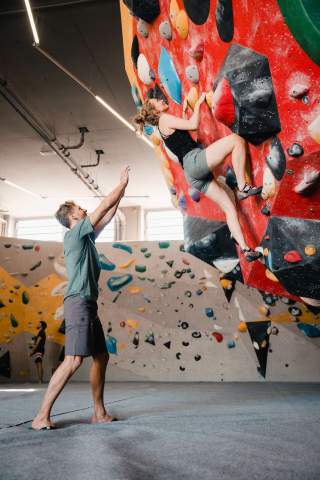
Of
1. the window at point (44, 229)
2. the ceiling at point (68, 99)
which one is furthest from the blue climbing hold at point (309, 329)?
the window at point (44, 229)

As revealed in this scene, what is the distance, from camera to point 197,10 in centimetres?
207

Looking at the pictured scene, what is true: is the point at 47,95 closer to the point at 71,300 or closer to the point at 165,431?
the point at 71,300

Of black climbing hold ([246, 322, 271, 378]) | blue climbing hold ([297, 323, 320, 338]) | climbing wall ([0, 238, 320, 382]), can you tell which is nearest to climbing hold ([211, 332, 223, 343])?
climbing wall ([0, 238, 320, 382])

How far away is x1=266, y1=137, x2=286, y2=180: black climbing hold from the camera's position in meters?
2.12

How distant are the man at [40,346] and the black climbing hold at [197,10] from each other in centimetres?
510

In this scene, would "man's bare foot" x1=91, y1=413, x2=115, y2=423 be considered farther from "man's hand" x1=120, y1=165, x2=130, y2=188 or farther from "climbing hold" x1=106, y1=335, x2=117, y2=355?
"climbing hold" x1=106, y1=335, x2=117, y2=355

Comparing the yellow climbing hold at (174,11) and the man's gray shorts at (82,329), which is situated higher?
the yellow climbing hold at (174,11)

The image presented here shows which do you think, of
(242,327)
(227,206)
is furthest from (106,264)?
(227,206)

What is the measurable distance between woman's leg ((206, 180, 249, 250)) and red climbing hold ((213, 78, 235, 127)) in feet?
1.88

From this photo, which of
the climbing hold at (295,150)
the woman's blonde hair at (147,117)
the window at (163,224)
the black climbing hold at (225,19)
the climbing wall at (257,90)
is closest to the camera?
the climbing wall at (257,90)

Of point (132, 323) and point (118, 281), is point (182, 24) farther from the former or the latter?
point (132, 323)

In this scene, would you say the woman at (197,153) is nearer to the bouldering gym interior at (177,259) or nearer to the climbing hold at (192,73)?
the bouldering gym interior at (177,259)

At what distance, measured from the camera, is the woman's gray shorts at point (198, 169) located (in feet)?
8.86

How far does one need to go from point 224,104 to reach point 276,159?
39cm
